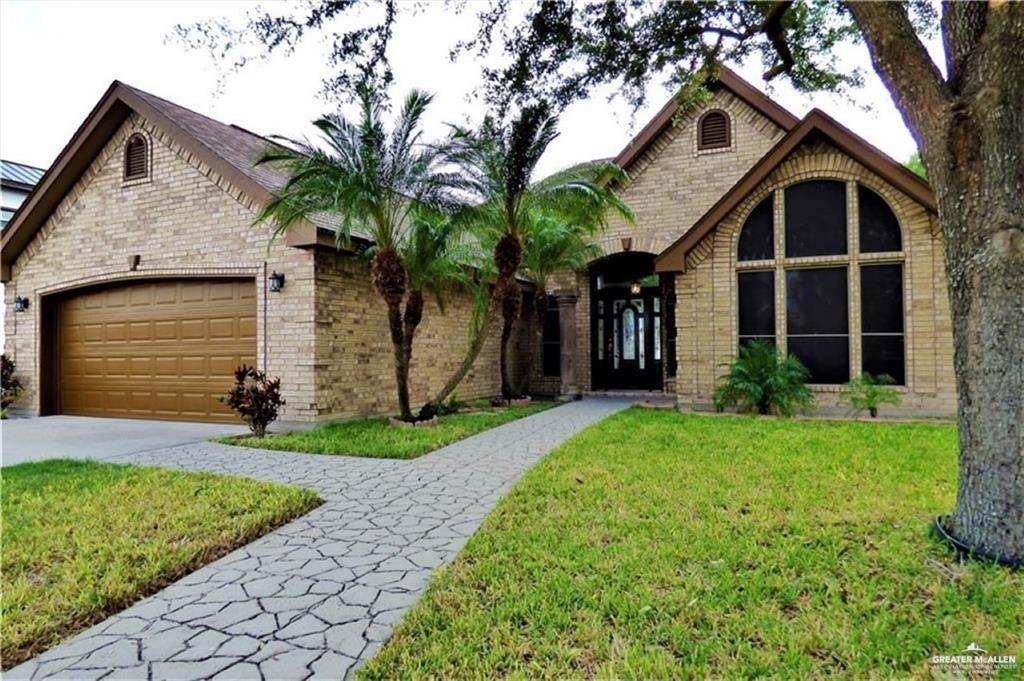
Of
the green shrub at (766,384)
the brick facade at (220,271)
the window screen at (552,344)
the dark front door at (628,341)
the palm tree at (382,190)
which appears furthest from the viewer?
the window screen at (552,344)

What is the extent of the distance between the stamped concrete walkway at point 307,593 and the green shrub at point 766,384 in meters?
5.87

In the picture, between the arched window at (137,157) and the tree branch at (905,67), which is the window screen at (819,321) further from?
the arched window at (137,157)

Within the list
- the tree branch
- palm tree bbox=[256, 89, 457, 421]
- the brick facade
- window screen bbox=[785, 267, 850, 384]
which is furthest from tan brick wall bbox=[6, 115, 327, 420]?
window screen bbox=[785, 267, 850, 384]

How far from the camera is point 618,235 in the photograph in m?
15.1

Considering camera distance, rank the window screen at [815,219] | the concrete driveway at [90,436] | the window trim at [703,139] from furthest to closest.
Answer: the window trim at [703,139] < the window screen at [815,219] < the concrete driveway at [90,436]

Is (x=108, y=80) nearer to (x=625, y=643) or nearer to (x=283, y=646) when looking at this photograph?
(x=283, y=646)

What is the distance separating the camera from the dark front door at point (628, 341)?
15836mm

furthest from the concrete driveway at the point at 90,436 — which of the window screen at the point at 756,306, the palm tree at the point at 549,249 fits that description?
the window screen at the point at 756,306

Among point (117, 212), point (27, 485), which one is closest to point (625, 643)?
point (27, 485)

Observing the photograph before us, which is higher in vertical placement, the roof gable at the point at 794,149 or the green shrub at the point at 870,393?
the roof gable at the point at 794,149

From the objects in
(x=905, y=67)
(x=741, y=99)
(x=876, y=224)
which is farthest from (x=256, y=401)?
(x=741, y=99)

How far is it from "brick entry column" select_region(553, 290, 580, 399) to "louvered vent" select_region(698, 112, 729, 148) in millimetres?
5363

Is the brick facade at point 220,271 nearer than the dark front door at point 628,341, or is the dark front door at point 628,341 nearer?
the brick facade at point 220,271

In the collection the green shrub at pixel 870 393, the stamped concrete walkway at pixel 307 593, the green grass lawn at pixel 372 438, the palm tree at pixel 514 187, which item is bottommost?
the stamped concrete walkway at pixel 307 593
